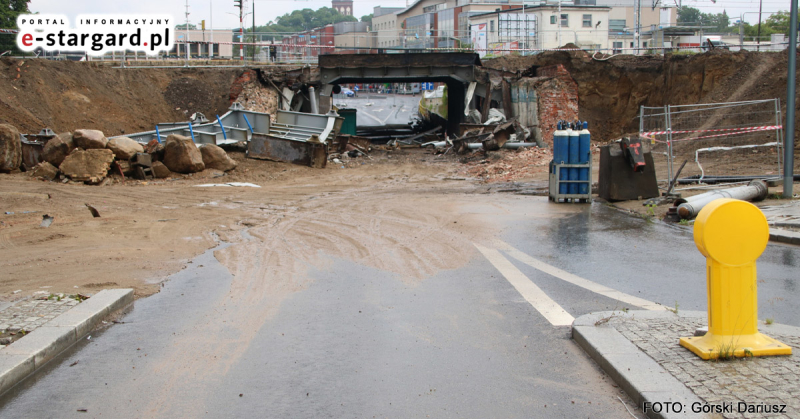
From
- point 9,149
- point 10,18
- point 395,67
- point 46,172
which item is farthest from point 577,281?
point 10,18

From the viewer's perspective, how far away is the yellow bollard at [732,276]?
4410 mm

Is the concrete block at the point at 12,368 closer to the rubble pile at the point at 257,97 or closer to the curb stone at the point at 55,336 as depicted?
the curb stone at the point at 55,336

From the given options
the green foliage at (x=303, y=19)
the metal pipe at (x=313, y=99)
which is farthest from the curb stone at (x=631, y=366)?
the green foliage at (x=303, y=19)

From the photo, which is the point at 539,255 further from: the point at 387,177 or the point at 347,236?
the point at 387,177

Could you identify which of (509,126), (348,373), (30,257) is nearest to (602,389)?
(348,373)

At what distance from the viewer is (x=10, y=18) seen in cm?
4372

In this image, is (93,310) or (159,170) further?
(159,170)

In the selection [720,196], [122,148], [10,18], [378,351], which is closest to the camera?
[378,351]

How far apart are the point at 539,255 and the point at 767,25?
87275mm

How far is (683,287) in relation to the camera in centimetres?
700

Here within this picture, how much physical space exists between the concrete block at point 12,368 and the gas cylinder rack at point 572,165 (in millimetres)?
11264

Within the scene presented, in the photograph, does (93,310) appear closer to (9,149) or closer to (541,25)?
(9,149)

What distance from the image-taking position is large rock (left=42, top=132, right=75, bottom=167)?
18.6m

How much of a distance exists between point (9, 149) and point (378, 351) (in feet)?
58.3
